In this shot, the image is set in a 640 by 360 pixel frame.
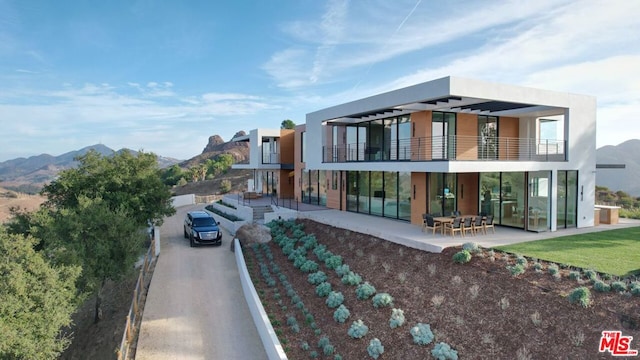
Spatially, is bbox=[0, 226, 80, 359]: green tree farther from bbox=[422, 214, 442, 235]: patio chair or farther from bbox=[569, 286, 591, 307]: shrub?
bbox=[569, 286, 591, 307]: shrub

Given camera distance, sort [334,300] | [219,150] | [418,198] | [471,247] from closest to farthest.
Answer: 1. [334,300]
2. [471,247]
3. [418,198]
4. [219,150]

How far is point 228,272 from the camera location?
1622cm

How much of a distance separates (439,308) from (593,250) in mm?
6280

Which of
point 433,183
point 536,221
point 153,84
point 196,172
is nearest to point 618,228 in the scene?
point 536,221

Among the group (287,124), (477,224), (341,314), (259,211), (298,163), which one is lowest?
(341,314)

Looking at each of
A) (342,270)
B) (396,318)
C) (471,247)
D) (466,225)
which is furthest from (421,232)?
(396,318)

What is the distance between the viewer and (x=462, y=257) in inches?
447

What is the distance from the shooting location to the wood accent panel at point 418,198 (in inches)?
665

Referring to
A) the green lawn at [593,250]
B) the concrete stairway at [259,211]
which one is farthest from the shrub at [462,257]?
the concrete stairway at [259,211]

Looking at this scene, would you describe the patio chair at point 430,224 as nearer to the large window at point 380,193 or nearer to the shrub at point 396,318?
the large window at point 380,193

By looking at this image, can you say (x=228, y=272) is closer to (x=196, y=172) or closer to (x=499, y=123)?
(x=499, y=123)

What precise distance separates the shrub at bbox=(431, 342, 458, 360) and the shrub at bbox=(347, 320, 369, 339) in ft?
6.32

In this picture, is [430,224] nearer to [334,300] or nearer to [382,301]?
[382,301]

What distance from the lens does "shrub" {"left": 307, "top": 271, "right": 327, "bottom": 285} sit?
13.0 m
